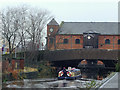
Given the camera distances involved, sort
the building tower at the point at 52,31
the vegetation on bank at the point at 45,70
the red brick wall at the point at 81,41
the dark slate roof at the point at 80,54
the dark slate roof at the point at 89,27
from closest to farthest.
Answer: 1. the vegetation on bank at the point at 45,70
2. the dark slate roof at the point at 80,54
3. the red brick wall at the point at 81,41
4. the building tower at the point at 52,31
5. the dark slate roof at the point at 89,27

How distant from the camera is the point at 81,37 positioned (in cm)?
6206

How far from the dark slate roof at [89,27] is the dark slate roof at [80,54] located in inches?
564

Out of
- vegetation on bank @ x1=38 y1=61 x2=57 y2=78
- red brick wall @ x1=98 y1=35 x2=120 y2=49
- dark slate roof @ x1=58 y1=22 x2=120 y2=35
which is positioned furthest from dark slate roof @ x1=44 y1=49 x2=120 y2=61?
dark slate roof @ x1=58 y1=22 x2=120 y2=35

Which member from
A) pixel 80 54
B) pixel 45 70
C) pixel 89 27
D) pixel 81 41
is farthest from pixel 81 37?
pixel 45 70

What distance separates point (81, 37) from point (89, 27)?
3213mm

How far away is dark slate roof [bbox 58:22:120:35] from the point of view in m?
62.0

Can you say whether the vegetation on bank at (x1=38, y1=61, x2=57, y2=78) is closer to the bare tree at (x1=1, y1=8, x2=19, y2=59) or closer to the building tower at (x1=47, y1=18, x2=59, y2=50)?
the bare tree at (x1=1, y1=8, x2=19, y2=59)

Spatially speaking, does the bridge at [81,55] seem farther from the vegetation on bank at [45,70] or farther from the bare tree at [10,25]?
the bare tree at [10,25]

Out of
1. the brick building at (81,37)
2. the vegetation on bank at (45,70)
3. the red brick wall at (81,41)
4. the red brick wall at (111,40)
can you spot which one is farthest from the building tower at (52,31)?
the vegetation on bank at (45,70)

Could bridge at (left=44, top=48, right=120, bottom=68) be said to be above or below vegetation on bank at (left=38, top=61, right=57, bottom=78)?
above

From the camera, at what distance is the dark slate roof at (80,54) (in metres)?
47.4

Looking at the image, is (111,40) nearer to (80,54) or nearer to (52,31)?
(52,31)

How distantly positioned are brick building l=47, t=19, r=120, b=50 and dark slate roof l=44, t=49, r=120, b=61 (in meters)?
12.6

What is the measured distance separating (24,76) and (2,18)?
45.8 ft
